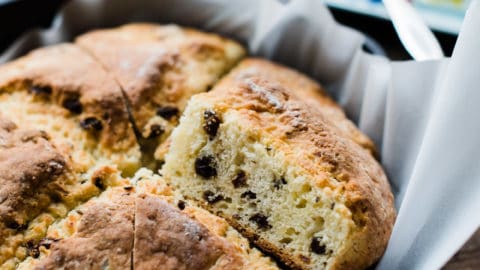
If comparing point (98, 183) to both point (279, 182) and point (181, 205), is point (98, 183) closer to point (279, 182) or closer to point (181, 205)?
point (181, 205)

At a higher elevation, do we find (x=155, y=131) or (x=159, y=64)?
(x=159, y=64)

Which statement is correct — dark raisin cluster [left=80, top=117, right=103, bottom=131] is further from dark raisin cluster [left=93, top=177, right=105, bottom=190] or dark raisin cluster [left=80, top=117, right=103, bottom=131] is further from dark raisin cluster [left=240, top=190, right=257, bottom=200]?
dark raisin cluster [left=240, top=190, right=257, bottom=200]

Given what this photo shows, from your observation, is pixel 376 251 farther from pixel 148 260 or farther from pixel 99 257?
pixel 99 257

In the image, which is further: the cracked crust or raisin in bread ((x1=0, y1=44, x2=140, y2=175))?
raisin in bread ((x1=0, y1=44, x2=140, y2=175))

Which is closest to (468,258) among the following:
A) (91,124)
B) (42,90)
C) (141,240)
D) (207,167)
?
(207,167)

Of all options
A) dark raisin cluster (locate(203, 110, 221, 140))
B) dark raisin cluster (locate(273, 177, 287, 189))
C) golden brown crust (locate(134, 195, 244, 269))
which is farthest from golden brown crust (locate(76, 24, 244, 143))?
dark raisin cluster (locate(273, 177, 287, 189))

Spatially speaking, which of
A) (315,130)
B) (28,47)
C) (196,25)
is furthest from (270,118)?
(28,47)

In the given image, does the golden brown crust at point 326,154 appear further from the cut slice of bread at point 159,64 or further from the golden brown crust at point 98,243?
the golden brown crust at point 98,243

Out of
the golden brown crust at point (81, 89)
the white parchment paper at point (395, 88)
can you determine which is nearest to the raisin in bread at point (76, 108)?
the golden brown crust at point (81, 89)
